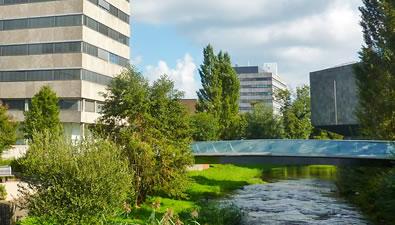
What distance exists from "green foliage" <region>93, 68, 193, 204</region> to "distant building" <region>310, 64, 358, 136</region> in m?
38.2

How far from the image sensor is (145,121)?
4309 cm

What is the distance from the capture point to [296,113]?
4225 inches

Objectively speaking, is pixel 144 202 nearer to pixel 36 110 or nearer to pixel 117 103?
pixel 117 103

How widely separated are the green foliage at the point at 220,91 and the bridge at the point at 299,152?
3419 centimetres

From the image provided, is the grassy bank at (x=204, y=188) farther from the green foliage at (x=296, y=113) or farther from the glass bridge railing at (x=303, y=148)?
the green foliage at (x=296, y=113)

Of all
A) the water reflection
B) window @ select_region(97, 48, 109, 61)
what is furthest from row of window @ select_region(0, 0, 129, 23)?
the water reflection

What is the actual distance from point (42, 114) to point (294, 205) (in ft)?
97.2

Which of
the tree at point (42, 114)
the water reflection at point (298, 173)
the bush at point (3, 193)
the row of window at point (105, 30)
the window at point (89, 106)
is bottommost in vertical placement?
the water reflection at point (298, 173)

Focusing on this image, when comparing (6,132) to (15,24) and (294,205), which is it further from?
(15,24)

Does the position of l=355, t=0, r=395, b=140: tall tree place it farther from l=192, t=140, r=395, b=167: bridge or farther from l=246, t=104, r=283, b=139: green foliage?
l=246, t=104, r=283, b=139: green foliage

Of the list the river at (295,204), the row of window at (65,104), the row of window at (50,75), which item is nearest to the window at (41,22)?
the row of window at (50,75)

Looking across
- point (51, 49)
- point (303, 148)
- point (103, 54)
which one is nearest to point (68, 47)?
point (51, 49)

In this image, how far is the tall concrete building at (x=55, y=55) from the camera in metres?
76.8

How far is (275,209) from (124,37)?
52.5 meters
